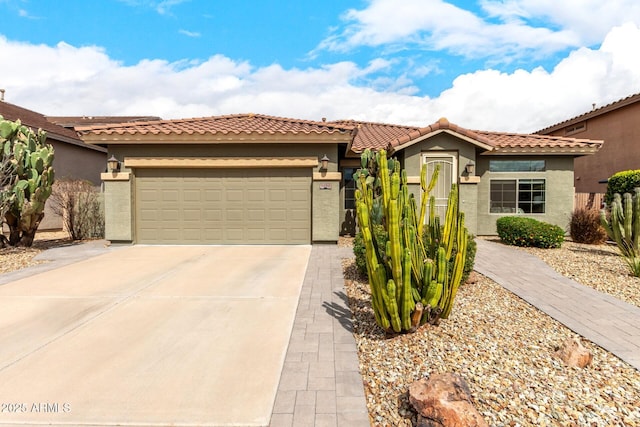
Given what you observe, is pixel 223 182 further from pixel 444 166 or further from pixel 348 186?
pixel 444 166

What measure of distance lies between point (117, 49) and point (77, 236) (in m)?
7.01

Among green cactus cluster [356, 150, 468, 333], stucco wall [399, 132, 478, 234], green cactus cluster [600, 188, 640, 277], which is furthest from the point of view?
stucco wall [399, 132, 478, 234]

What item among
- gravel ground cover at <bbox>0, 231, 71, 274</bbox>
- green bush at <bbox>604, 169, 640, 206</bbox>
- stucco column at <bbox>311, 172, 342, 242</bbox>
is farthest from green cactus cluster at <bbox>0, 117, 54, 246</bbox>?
green bush at <bbox>604, 169, 640, 206</bbox>

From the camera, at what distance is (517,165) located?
42.0 ft

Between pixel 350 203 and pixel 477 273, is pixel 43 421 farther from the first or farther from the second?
pixel 350 203

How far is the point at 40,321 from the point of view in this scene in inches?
177

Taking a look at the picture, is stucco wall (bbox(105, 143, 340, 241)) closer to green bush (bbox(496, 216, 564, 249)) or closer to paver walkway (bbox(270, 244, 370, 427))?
green bush (bbox(496, 216, 564, 249))

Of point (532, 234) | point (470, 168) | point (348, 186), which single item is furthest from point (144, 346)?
point (470, 168)

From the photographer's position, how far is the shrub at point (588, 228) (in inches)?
415

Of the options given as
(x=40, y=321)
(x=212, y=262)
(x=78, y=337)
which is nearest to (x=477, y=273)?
(x=212, y=262)

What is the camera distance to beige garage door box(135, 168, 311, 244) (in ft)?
36.1

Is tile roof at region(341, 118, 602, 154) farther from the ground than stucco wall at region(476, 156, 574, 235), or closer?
farther from the ground

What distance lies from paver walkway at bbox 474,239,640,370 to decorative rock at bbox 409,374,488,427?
2093 millimetres

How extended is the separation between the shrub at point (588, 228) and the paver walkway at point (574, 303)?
408 centimetres
